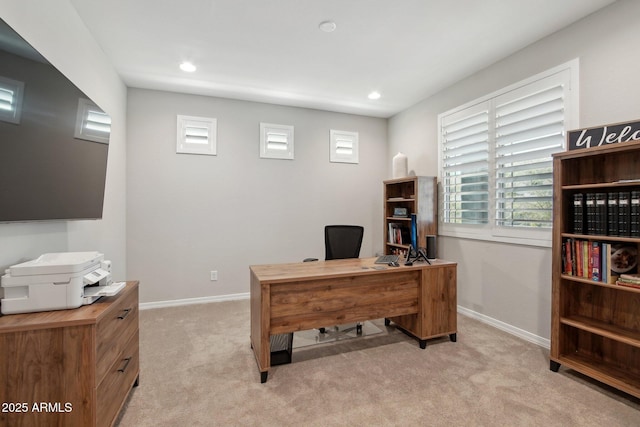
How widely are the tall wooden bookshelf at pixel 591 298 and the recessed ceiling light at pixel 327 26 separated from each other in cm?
209

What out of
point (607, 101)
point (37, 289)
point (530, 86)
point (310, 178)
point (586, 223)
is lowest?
point (37, 289)

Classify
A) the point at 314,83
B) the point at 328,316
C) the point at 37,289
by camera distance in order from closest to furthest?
the point at 37,289
the point at 328,316
the point at 314,83

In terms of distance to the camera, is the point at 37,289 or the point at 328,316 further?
the point at 328,316

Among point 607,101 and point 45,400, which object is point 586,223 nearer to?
point 607,101

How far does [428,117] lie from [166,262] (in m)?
4.07

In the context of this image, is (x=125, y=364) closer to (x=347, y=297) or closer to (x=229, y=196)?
(x=347, y=297)

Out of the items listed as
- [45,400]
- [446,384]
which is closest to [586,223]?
[446,384]

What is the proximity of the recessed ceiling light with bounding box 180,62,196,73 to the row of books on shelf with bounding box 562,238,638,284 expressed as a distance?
153 inches

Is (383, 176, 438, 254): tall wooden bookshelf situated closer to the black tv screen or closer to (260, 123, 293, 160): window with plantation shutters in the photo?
(260, 123, 293, 160): window with plantation shutters

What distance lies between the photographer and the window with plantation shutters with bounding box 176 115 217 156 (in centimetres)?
390

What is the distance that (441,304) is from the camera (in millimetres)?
2770

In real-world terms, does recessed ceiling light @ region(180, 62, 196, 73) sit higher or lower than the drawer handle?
higher

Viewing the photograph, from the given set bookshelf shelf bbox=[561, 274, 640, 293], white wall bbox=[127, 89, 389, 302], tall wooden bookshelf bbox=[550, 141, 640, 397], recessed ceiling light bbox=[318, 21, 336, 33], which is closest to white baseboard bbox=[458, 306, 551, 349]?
tall wooden bookshelf bbox=[550, 141, 640, 397]

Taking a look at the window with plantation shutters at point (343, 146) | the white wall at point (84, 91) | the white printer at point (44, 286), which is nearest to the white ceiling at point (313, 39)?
the white wall at point (84, 91)
